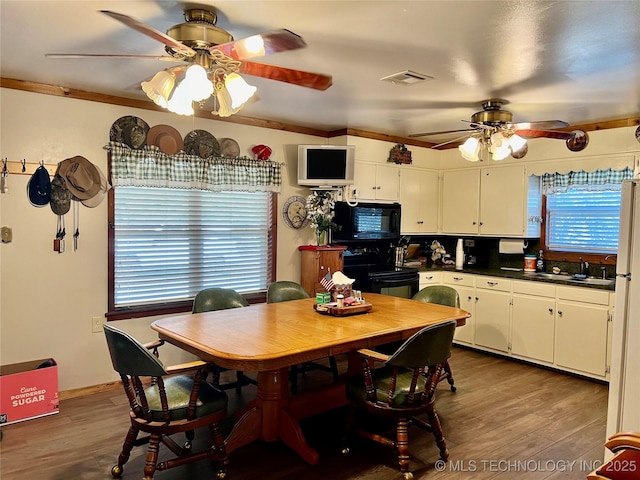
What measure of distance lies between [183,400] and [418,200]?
3.95 meters

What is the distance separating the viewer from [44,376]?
3.34 metres

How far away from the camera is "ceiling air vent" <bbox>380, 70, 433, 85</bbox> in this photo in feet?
10.2

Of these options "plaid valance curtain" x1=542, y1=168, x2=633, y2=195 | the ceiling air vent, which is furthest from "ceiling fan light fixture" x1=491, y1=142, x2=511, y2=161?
"plaid valance curtain" x1=542, y1=168, x2=633, y2=195

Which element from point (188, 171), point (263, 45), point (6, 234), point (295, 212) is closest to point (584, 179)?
point (295, 212)

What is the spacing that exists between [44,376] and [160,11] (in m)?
2.66

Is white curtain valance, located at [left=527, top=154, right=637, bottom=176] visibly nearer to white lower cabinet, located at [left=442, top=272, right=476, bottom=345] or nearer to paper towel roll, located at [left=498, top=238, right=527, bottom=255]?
paper towel roll, located at [left=498, top=238, right=527, bottom=255]

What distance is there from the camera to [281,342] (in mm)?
2504

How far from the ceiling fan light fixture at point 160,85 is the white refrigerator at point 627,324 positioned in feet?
7.65

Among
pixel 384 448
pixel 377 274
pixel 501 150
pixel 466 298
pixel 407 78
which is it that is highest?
pixel 407 78

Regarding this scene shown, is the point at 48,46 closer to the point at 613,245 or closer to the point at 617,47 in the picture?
the point at 617,47

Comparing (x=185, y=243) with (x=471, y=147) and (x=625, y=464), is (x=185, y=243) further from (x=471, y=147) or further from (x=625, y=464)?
(x=625, y=464)

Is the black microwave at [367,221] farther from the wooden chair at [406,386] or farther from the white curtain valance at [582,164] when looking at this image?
the wooden chair at [406,386]

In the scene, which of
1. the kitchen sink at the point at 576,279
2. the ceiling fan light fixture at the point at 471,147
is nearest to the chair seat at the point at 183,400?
the ceiling fan light fixture at the point at 471,147

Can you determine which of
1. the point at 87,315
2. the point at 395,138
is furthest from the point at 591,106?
the point at 87,315
